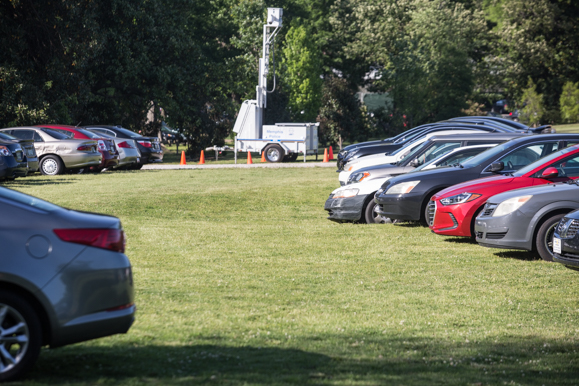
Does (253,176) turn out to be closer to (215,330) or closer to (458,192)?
(458,192)

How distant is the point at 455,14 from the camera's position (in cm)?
5794

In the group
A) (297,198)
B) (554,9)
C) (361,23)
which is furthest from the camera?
(361,23)

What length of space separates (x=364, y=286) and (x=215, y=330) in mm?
2669

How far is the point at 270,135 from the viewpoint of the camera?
114 feet

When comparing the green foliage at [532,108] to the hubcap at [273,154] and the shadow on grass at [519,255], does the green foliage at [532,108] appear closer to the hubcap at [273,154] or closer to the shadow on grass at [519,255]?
the hubcap at [273,154]

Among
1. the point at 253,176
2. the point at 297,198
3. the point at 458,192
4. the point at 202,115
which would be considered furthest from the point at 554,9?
the point at 458,192

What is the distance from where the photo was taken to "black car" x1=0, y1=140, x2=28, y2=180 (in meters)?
20.9

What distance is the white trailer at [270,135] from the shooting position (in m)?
34.2

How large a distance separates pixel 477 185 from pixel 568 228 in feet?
10.0

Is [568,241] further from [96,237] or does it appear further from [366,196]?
[366,196]

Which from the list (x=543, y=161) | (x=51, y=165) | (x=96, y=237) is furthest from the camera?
(x=51, y=165)

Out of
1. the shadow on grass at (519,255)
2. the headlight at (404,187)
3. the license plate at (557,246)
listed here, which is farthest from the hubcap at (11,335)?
the headlight at (404,187)

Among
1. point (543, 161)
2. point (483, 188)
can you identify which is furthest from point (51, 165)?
point (543, 161)

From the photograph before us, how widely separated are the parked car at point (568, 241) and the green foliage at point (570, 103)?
4941cm
